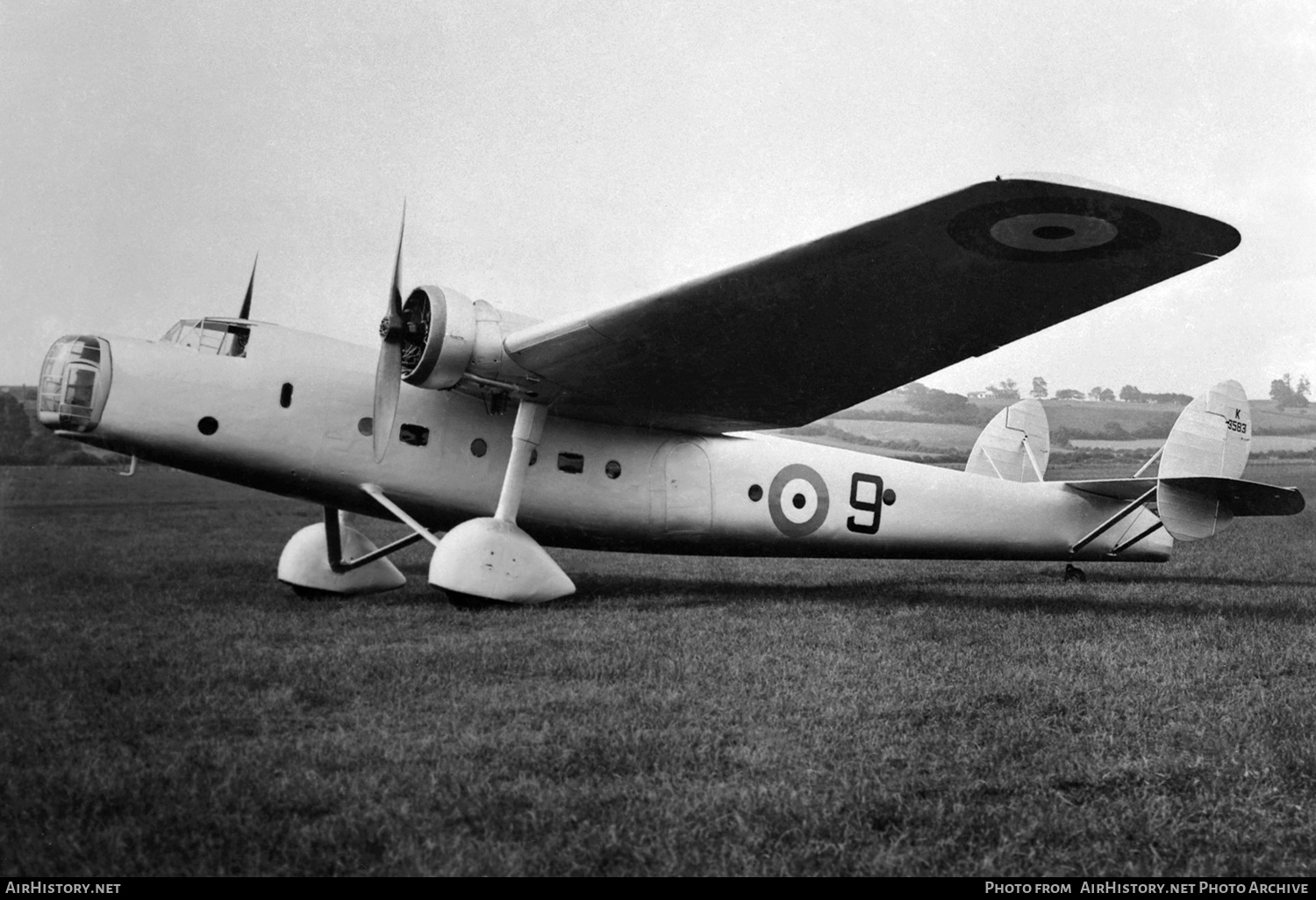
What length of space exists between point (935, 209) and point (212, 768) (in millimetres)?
4438

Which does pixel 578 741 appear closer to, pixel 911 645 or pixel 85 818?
pixel 85 818

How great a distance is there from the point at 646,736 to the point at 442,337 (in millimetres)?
4226

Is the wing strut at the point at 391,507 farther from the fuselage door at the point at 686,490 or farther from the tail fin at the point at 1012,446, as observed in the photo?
the tail fin at the point at 1012,446

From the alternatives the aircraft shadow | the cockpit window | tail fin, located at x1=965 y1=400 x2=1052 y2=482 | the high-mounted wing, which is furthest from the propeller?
tail fin, located at x1=965 y1=400 x2=1052 y2=482

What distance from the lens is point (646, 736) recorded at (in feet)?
11.1

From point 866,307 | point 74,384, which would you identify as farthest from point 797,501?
point 74,384

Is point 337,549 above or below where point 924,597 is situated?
below

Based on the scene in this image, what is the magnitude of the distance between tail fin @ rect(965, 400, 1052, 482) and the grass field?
3.75 m

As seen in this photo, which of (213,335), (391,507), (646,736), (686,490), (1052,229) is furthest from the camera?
(686,490)

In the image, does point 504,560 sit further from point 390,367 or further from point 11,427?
point 11,427

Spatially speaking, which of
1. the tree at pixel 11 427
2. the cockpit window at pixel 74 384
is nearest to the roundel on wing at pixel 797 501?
the cockpit window at pixel 74 384

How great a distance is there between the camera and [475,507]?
7.91 metres

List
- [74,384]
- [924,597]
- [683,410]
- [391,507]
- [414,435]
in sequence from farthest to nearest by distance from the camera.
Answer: [683,410] → [924,597] → [414,435] → [391,507] → [74,384]

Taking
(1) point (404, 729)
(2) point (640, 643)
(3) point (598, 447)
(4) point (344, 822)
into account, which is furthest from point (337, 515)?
(4) point (344, 822)
